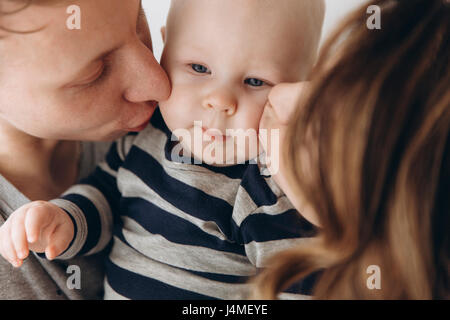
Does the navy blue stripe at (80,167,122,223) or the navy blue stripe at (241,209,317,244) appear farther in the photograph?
the navy blue stripe at (80,167,122,223)

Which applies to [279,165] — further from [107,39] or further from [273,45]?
[107,39]

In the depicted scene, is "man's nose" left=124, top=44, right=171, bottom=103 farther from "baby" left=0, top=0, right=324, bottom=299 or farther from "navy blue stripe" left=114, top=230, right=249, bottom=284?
"navy blue stripe" left=114, top=230, right=249, bottom=284

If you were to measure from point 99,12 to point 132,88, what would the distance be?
0.13 metres

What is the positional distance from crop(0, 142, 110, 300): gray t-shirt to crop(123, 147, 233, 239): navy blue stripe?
0.22 meters

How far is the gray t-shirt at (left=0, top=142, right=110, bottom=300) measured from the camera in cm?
77

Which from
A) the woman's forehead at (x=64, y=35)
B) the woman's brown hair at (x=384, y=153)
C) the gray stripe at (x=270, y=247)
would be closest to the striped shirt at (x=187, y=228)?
the gray stripe at (x=270, y=247)

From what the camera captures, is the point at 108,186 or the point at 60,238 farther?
the point at 108,186

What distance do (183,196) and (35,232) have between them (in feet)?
0.83

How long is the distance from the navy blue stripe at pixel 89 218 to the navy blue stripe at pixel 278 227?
1.02 feet

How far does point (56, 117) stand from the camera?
692 millimetres

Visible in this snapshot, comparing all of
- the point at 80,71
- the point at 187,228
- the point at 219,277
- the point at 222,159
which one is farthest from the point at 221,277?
the point at 80,71

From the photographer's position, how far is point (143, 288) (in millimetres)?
797

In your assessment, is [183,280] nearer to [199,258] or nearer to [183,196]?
[199,258]

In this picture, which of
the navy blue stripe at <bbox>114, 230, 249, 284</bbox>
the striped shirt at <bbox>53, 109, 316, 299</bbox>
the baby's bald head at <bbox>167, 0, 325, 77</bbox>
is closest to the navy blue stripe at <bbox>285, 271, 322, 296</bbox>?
the striped shirt at <bbox>53, 109, 316, 299</bbox>
